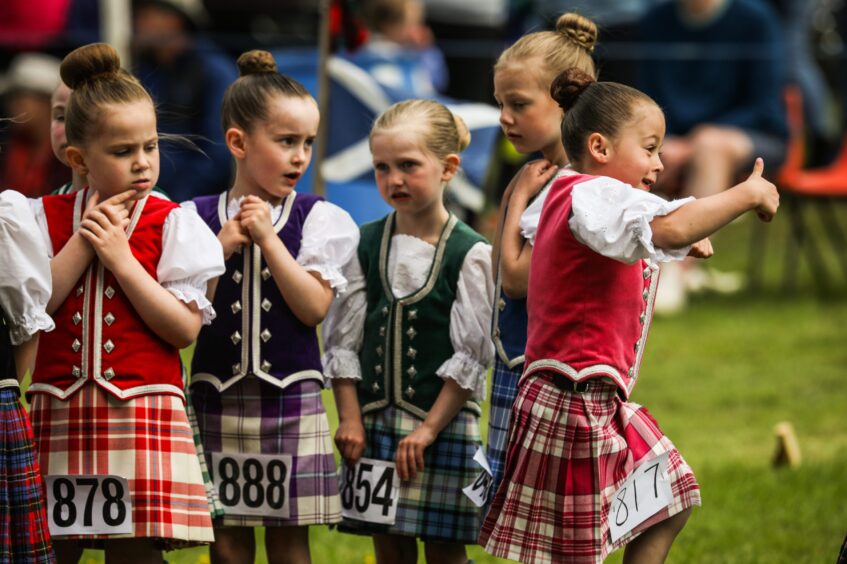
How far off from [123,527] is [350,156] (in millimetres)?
3500

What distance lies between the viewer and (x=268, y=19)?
11.0 metres

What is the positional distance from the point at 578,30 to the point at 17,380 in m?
1.69

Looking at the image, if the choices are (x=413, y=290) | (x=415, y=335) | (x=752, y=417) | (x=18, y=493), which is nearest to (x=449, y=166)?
(x=413, y=290)

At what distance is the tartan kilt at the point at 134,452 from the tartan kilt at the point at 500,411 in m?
0.80

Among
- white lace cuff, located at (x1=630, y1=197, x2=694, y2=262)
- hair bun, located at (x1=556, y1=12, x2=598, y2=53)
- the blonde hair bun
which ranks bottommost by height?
white lace cuff, located at (x1=630, y1=197, x2=694, y2=262)

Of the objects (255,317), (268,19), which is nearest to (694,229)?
(255,317)

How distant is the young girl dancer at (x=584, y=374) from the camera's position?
3281mm

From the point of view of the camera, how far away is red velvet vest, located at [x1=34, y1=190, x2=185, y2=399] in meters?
3.30

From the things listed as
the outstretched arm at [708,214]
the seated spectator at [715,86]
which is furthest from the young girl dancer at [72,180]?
the seated spectator at [715,86]

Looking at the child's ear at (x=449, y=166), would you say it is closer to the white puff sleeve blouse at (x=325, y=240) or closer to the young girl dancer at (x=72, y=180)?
the white puff sleeve blouse at (x=325, y=240)

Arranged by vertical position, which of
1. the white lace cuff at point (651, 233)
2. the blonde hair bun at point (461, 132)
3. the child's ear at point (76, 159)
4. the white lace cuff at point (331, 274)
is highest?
the blonde hair bun at point (461, 132)

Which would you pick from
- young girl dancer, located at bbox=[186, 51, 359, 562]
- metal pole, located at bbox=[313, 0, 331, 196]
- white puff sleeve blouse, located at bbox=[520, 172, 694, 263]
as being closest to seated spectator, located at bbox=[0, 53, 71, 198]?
metal pole, located at bbox=[313, 0, 331, 196]

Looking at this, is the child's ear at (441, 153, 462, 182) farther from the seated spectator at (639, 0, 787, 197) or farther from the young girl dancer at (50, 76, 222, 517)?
the seated spectator at (639, 0, 787, 197)

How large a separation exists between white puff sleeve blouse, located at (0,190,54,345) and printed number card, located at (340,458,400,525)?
991 millimetres
